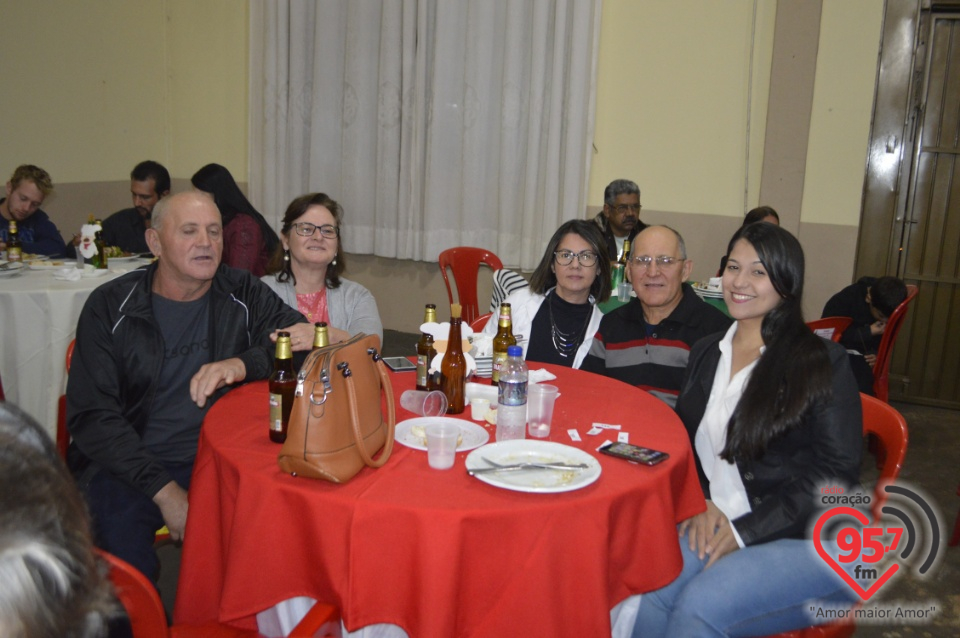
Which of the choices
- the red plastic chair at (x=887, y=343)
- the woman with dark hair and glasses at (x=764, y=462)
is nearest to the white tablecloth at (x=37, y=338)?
the woman with dark hair and glasses at (x=764, y=462)

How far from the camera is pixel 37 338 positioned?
11.9 ft

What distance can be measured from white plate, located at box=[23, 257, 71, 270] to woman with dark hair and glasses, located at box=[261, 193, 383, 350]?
1.81 metres

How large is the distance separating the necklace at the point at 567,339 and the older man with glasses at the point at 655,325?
4.2 inches

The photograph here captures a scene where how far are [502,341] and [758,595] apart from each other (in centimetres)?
104

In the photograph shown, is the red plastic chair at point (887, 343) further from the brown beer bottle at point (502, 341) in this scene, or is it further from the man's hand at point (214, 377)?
the man's hand at point (214, 377)

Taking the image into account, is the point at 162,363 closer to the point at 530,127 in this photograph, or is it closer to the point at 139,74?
the point at 530,127

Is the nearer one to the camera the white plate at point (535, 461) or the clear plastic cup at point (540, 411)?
the white plate at point (535, 461)

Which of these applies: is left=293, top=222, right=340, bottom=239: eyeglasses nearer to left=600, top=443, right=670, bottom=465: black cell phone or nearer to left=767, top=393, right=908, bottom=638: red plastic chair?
left=600, top=443, right=670, bottom=465: black cell phone

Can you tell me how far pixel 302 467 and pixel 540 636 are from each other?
60 cm

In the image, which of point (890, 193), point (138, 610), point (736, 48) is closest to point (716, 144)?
point (736, 48)

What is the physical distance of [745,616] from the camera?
5.80 ft

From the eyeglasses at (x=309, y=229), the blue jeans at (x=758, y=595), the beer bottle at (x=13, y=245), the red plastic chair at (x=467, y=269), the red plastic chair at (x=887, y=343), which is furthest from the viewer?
the red plastic chair at (x=467, y=269)

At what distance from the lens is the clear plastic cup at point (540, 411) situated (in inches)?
77.9

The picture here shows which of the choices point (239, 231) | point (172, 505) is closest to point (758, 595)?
point (172, 505)
